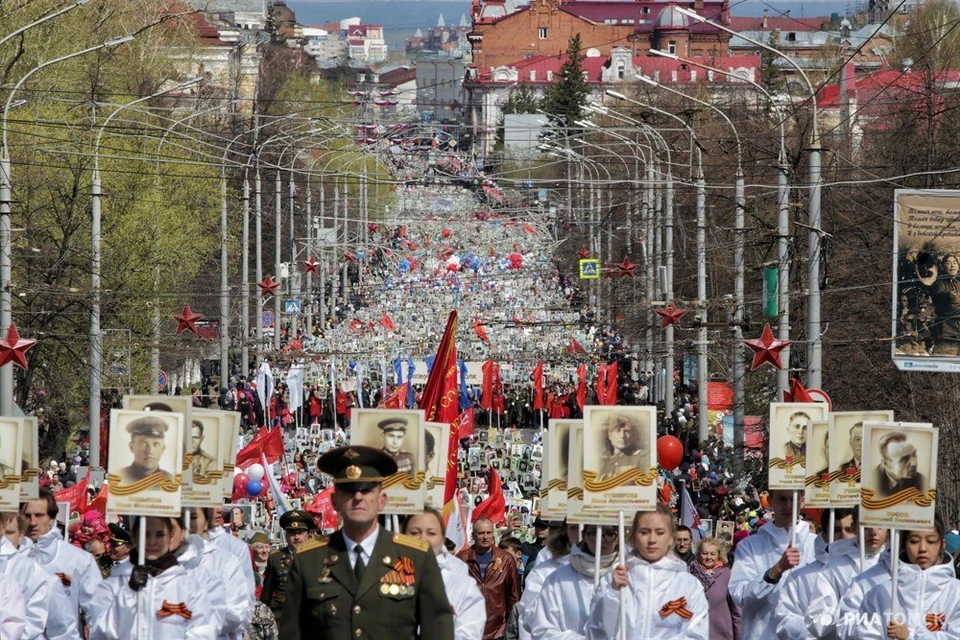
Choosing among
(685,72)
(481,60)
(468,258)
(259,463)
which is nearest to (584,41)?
(481,60)

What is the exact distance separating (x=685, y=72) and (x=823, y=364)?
101m

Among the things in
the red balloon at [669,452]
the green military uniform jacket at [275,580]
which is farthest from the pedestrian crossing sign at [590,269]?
the green military uniform jacket at [275,580]

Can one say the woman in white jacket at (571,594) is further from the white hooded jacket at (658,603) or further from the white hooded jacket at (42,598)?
the white hooded jacket at (42,598)

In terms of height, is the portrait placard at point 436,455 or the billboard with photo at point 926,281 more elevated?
the billboard with photo at point 926,281

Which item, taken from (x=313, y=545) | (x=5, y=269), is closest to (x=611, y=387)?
(x=5, y=269)

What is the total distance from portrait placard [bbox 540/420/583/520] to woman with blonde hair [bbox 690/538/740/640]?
99 cm

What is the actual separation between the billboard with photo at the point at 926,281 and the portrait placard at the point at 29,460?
1214 centimetres

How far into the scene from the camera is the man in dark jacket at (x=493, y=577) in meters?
13.1

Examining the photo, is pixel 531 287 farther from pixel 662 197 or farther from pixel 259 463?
pixel 259 463

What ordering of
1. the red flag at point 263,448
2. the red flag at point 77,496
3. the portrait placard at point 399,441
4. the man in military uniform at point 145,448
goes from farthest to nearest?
the red flag at point 263,448 → the red flag at point 77,496 → the portrait placard at point 399,441 → the man in military uniform at point 145,448

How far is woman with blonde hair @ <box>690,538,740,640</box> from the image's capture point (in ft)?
40.2

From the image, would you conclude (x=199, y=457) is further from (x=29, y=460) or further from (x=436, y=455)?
(x=436, y=455)

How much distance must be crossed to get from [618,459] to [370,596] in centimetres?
237

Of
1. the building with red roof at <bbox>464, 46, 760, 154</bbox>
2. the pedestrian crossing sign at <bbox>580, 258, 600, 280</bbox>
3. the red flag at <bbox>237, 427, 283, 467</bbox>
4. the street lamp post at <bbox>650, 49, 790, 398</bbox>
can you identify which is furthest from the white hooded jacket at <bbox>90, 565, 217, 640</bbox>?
the building with red roof at <bbox>464, 46, 760, 154</bbox>
